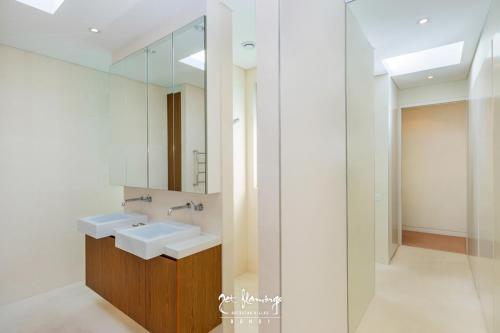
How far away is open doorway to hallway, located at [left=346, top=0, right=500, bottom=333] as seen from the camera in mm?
1692

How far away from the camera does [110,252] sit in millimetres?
2244

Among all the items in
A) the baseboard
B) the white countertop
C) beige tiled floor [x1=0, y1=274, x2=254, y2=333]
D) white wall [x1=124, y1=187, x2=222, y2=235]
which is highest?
white wall [x1=124, y1=187, x2=222, y2=235]

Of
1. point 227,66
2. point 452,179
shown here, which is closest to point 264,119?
point 227,66

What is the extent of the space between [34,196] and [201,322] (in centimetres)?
224

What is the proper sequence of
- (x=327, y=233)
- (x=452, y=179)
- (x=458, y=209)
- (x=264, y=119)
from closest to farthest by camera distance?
(x=264, y=119), (x=327, y=233), (x=452, y=179), (x=458, y=209)

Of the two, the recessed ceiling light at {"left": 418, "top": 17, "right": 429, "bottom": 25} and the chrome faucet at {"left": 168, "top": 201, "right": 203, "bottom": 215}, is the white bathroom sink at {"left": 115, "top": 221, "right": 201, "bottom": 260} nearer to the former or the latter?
the chrome faucet at {"left": 168, "top": 201, "right": 203, "bottom": 215}

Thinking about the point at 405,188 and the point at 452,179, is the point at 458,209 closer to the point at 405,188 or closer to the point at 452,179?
the point at 452,179

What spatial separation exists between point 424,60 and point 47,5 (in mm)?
3102

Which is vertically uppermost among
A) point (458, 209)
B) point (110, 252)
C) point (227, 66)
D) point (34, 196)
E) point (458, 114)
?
point (227, 66)

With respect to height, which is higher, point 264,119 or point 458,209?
point 264,119

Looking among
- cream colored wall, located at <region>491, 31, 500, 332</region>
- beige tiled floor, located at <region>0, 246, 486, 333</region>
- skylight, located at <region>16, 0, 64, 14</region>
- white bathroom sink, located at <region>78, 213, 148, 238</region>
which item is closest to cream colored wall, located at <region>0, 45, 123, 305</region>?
beige tiled floor, located at <region>0, 246, 486, 333</region>

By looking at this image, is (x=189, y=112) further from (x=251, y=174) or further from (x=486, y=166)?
(x=486, y=166)
